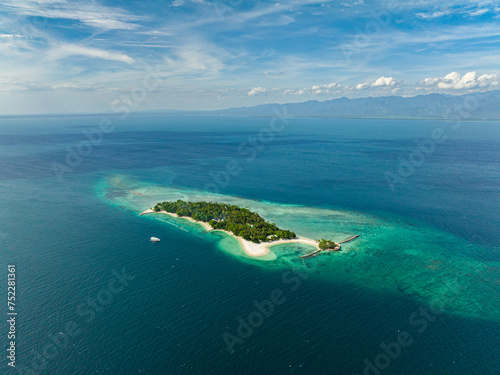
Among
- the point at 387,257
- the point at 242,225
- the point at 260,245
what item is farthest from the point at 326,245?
the point at 242,225

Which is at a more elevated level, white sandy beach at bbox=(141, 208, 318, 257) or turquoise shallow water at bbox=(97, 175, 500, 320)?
white sandy beach at bbox=(141, 208, 318, 257)

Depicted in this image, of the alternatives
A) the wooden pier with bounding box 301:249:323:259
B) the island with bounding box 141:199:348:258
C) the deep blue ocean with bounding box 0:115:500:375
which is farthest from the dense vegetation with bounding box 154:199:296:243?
the wooden pier with bounding box 301:249:323:259

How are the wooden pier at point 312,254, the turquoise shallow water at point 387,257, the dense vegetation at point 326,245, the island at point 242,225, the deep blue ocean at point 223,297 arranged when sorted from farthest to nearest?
the island at point 242,225, the dense vegetation at point 326,245, the wooden pier at point 312,254, the turquoise shallow water at point 387,257, the deep blue ocean at point 223,297

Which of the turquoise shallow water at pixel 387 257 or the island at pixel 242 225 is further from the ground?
the island at pixel 242 225

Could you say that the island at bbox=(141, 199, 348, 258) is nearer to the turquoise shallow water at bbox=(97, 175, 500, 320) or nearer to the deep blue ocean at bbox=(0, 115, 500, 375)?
the turquoise shallow water at bbox=(97, 175, 500, 320)

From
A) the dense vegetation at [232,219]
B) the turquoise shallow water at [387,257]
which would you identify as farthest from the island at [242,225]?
the turquoise shallow water at [387,257]

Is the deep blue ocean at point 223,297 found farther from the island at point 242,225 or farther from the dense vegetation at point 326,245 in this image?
the island at point 242,225

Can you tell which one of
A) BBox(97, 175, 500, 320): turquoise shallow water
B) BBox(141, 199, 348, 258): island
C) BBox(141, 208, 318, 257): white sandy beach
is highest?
BBox(141, 199, 348, 258): island

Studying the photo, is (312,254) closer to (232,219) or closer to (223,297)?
(223,297)
